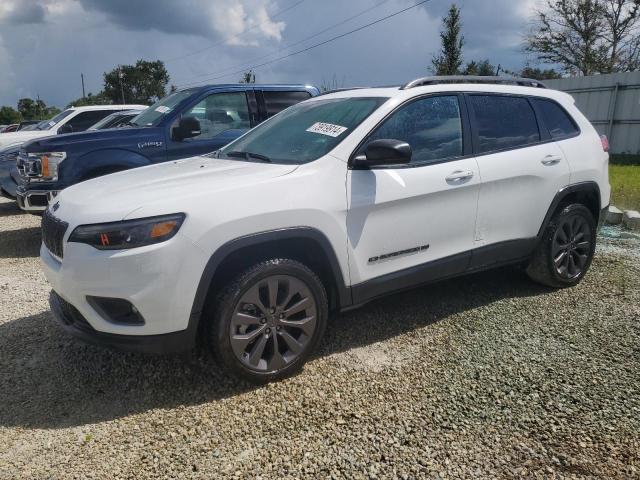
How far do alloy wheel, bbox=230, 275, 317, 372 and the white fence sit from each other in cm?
1551

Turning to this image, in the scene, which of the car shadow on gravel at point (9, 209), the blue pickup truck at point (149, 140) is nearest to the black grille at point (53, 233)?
the blue pickup truck at point (149, 140)

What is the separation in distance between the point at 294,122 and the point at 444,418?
234 cm

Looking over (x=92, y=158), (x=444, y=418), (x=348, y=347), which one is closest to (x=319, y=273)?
(x=348, y=347)

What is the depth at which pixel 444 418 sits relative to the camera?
2.78 meters

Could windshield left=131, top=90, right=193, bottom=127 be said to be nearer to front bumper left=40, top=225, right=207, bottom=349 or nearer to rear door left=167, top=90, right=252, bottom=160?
rear door left=167, top=90, right=252, bottom=160

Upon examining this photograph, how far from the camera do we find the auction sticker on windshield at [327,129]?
11.2 ft

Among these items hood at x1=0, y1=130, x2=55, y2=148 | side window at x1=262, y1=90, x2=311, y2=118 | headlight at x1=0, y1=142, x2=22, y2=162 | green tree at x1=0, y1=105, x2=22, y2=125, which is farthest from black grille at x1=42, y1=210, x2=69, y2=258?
green tree at x1=0, y1=105, x2=22, y2=125

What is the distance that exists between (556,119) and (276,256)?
287cm

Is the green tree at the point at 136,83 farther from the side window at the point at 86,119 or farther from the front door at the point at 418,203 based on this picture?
the front door at the point at 418,203

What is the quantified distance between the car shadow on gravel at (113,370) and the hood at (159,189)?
1069 mm

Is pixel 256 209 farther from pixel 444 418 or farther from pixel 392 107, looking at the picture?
Answer: pixel 444 418

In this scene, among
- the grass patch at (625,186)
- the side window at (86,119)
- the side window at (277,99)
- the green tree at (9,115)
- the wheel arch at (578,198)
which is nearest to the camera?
the wheel arch at (578,198)

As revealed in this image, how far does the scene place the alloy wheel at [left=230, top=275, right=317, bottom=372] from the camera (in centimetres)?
297

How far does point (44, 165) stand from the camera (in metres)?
5.91
